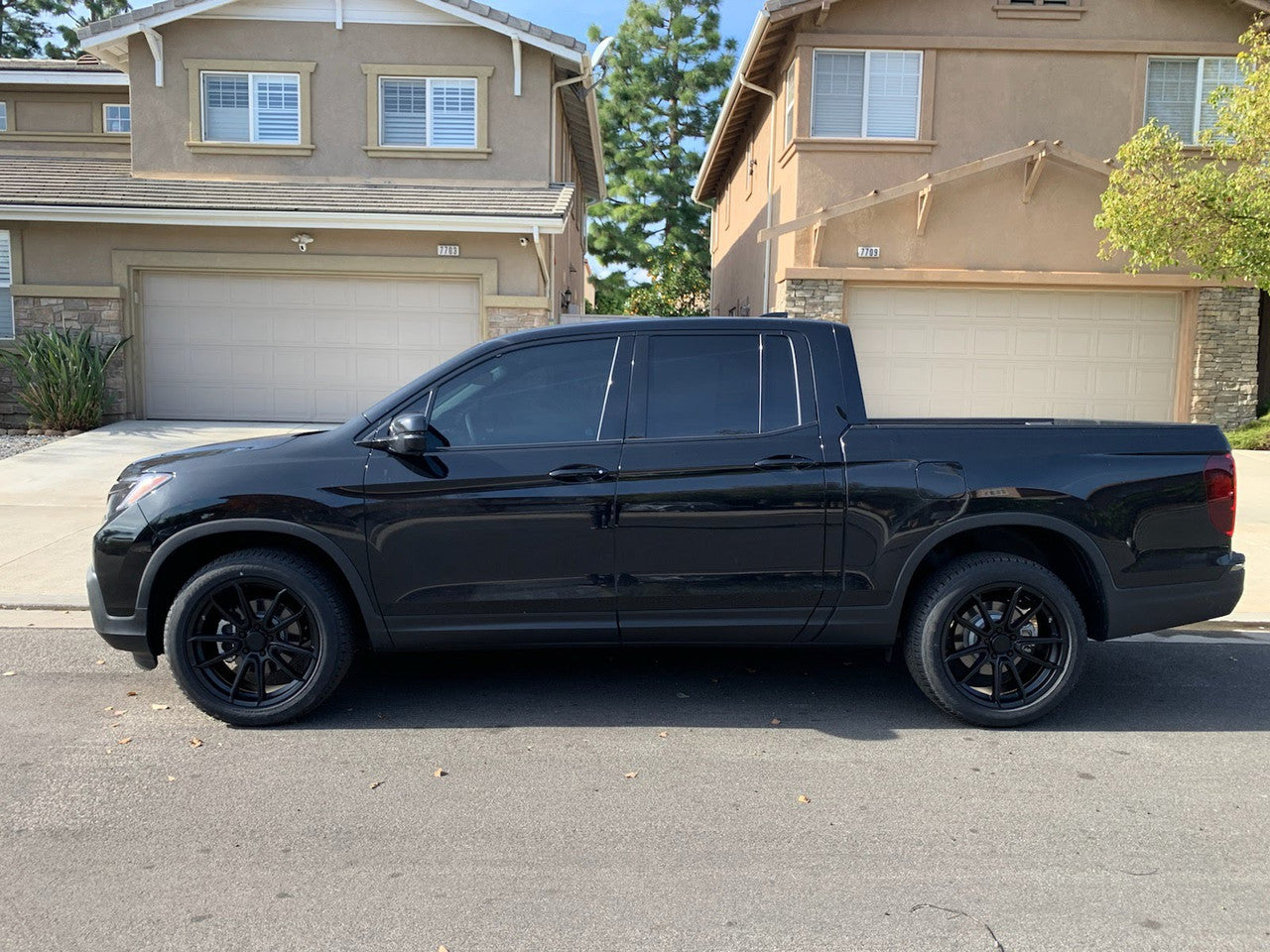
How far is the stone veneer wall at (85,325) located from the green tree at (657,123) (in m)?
18.7

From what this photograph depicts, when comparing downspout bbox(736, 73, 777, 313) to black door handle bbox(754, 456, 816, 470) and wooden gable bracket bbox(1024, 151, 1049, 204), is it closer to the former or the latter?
wooden gable bracket bbox(1024, 151, 1049, 204)

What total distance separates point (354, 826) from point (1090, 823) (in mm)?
2754

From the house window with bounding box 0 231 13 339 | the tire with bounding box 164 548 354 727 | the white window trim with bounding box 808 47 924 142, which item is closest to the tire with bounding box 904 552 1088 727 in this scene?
the tire with bounding box 164 548 354 727

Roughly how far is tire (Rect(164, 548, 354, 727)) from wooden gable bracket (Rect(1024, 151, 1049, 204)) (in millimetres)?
13212

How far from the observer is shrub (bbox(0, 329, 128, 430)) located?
47.3 ft

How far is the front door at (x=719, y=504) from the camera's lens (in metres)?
4.84

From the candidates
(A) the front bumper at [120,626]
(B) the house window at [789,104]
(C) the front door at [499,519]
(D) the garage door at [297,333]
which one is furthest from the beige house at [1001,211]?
(A) the front bumper at [120,626]

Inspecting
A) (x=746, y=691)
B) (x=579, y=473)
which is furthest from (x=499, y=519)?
(x=746, y=691)

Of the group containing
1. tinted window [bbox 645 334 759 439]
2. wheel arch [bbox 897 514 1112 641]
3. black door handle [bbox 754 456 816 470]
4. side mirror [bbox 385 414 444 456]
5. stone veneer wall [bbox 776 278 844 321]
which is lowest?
wheel arch [bbox 897 514 1112 641]

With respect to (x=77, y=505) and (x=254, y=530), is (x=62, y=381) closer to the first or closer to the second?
(x=77, y=505)

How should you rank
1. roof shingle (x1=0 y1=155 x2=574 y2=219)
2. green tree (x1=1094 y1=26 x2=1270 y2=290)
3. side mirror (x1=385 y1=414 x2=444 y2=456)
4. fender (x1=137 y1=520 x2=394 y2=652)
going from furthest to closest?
1. roof shingle (x1=0 y1=155 x2=574 y2=219)
2. green tree (x1=1094 y1=26 x2=1270 y2=290)
3. fender (x1=137 y1=520 x2=394 y2=652)
4. side mirror (x1=385 y1=414 x2=444 y2=456)

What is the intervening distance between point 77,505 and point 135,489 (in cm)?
618

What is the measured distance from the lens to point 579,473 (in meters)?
4.82

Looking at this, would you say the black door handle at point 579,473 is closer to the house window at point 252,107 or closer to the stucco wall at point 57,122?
the house window at point 252,107
